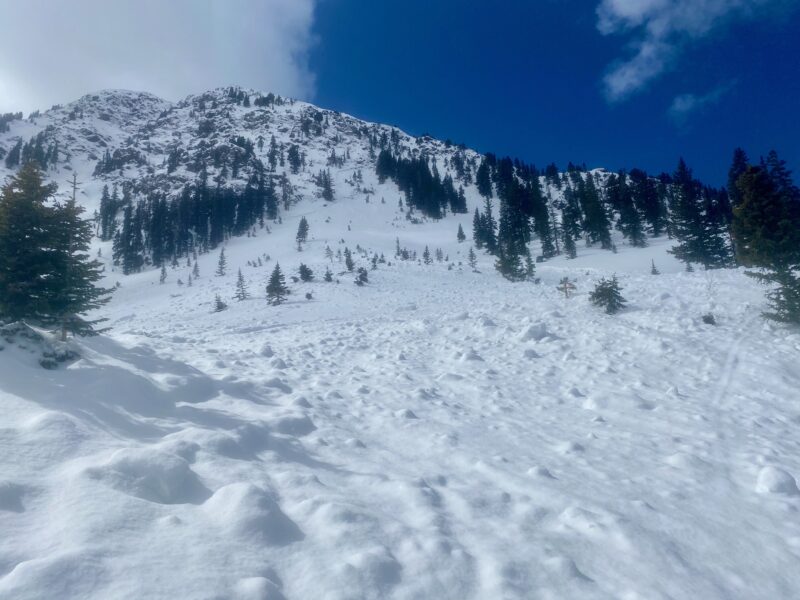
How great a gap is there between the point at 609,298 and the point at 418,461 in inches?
557

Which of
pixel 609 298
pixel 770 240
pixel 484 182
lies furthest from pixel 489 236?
pixel 484 182

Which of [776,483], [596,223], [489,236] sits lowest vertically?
[776,483]

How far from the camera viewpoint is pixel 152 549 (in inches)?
132

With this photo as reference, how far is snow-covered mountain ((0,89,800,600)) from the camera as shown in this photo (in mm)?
3582

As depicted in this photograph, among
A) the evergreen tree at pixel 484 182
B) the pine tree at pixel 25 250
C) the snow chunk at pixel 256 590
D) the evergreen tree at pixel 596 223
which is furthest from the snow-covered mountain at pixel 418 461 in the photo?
the evergreen tree at pixel 484 182

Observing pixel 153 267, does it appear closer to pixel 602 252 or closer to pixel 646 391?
pixel 602 252

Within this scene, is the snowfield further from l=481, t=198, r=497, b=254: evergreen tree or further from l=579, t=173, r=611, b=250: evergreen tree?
l=481, t=198, r=497, b=254: evergreen tree

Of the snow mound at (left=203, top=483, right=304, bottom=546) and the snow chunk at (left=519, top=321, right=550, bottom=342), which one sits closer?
the snow mound at (left=203, top=483, right=304, bottom=546)

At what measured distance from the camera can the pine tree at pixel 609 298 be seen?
17547 mm

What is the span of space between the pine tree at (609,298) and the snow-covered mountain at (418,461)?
0.80 meters

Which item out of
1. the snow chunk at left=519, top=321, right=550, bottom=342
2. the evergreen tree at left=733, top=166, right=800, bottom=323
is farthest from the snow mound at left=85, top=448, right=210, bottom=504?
the evergreen tree at left=733, top=166, right=800, bottom=323

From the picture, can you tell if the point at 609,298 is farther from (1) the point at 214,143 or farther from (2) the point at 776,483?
(1) the point at 214,143

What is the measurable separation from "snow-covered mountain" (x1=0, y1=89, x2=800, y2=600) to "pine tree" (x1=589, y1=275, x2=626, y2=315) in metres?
0.80

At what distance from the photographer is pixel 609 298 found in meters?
17.7
